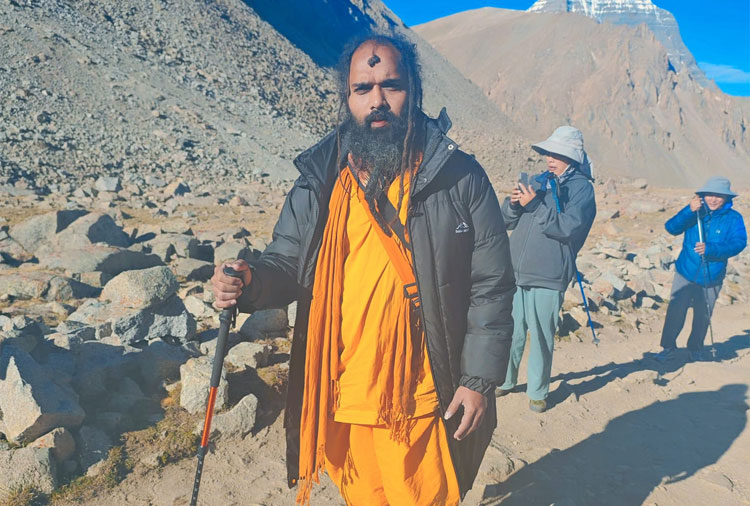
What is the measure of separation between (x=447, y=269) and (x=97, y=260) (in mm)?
6217

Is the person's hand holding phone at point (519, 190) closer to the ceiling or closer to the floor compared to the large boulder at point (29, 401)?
closer to the ceiling

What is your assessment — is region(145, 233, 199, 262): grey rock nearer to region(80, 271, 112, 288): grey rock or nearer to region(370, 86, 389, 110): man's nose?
region(80, 271, 112, 288): grey rock

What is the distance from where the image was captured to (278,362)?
4680 millimetres

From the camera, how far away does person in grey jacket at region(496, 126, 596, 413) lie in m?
3.87

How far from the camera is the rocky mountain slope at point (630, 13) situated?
5738 inches

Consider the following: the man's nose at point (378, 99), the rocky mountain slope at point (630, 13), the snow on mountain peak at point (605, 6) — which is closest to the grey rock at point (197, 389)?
the man's nose at point (378, 99)

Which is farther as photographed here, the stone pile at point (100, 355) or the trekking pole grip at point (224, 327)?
the stone pile at point (100, 355)

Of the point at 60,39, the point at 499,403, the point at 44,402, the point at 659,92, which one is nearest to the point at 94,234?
the point at 44,402

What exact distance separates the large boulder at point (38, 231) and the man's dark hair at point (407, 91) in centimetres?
752

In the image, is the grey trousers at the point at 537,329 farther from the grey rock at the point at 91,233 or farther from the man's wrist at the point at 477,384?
the grey rock at the point at 91,233

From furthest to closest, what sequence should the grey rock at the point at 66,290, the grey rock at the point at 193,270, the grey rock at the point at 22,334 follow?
the grey rock at the point at 193,270, the grey rock at the point at 66,290, the grey rock at the point at 22,334

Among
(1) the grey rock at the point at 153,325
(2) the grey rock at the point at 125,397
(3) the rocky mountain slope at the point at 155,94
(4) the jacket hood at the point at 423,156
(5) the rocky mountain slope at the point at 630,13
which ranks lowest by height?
(2) the grey rock at the point at 125,397

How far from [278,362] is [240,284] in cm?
291

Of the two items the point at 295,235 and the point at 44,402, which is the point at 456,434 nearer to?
the point at 295,235
